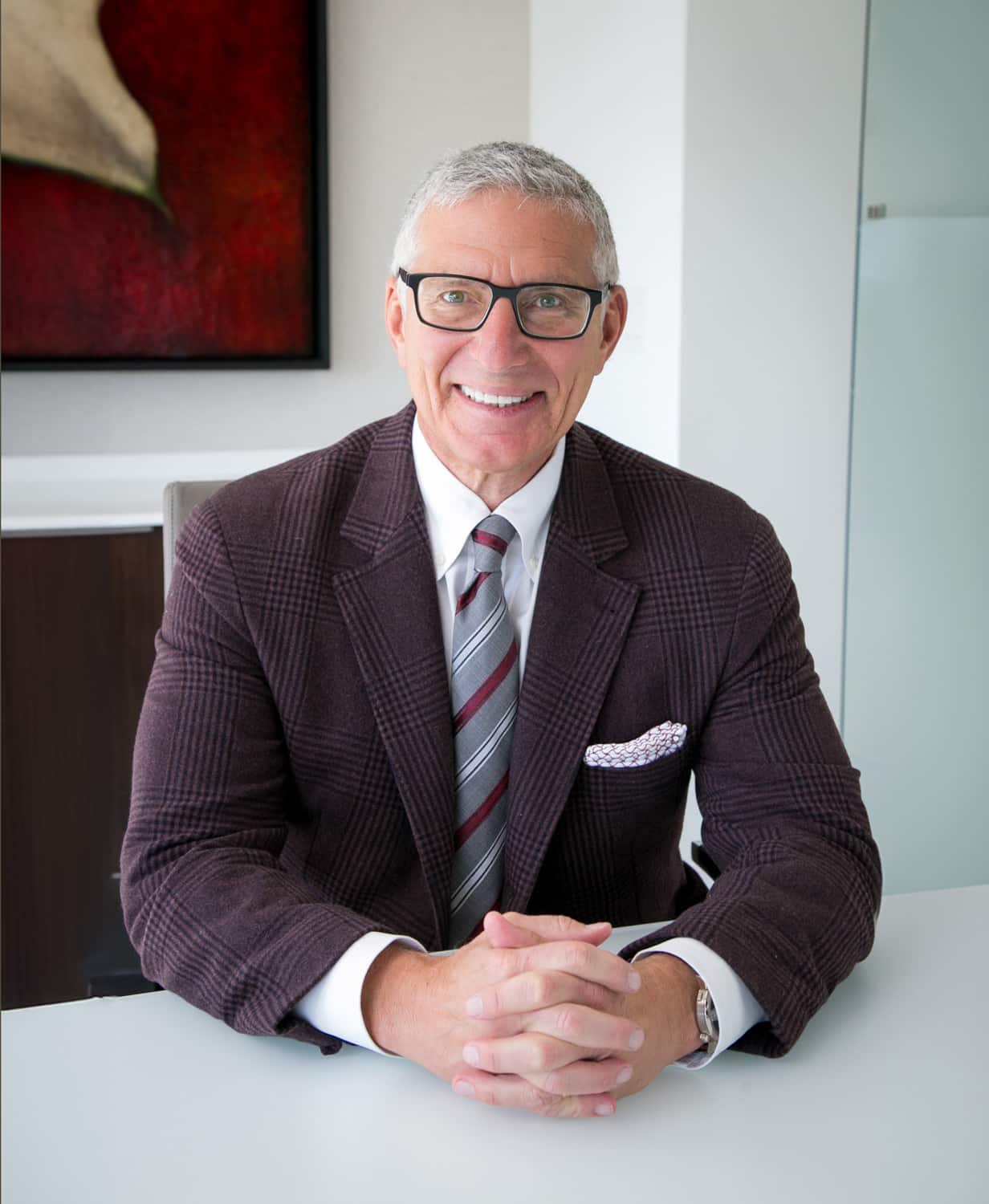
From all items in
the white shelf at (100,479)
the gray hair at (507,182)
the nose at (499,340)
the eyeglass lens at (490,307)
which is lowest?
the white shelf at (100,479)

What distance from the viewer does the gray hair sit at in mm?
1440

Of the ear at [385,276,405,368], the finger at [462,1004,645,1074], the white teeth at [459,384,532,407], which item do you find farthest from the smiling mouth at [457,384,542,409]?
the finger at [462,1004,645,1074]

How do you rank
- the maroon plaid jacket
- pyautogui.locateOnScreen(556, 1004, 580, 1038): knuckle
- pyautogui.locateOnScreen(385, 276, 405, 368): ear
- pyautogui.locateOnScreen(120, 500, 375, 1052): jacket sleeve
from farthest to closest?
pyautogui.locateOnScreen(385, 276, 405, 368): ear < the maroon plaid jacket < pyautogui.locateOnScreen(120, 500, 375, 1052): jacket sleeve < pyautogui.locateOnScreen(556, 1004, 580, 1038): knuckle

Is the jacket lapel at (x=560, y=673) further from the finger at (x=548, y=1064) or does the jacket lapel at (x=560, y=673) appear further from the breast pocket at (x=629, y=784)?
the finger at (x=548, y=1064)

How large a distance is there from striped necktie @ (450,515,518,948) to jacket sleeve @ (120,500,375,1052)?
21 centimetres

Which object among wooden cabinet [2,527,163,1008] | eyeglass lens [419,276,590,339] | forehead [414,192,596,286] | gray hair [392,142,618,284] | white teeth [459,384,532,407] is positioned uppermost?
gray hair [392,142,618,284]

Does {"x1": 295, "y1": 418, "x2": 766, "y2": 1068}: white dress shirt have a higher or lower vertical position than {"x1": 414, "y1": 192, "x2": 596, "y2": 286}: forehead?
lower

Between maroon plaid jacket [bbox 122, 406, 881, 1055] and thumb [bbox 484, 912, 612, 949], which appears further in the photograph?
maroon plaid jacket [bbox 122, 406, 881, 1055]

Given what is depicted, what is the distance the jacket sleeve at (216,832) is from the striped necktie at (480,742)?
0.67 ft

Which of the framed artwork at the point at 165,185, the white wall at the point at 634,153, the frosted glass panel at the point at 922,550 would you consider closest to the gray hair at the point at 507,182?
the white wall at the point at 634,153

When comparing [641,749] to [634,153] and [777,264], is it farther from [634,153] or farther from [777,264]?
[634,153]

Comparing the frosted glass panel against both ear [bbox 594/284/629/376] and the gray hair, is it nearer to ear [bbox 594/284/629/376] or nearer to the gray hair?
ear [bbox 594/284/629/376]

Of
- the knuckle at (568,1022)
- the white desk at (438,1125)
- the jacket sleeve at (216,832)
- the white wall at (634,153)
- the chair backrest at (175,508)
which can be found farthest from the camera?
the white wall at (634,153)

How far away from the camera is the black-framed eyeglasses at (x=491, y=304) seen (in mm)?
1456
